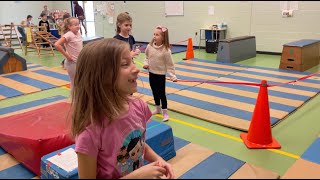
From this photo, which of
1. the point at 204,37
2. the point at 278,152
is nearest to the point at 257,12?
the point at 204,37

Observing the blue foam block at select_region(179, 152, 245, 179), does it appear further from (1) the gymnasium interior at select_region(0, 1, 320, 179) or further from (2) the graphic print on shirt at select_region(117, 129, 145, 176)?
(2) the graphic print on shirt at select_region(117, 129, 145, 176)

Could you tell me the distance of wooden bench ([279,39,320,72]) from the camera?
6.95 metres

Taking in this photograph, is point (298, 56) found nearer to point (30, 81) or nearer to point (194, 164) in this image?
point (194, 164)

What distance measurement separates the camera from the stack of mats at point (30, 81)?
19.1 ft

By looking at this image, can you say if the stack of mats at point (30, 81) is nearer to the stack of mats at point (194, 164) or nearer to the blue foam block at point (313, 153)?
the stack of mats at point (194, 164)

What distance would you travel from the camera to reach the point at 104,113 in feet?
4.56

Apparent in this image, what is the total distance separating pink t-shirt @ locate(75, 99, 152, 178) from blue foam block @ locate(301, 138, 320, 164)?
2.01 m

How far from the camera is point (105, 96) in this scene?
4.55ft

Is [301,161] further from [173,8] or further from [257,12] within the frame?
[173,8]

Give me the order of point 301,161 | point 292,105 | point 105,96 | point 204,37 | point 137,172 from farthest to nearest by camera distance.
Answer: point 204,37 → point 292,105 → point 301,161 → point 105,96 → point 137,172

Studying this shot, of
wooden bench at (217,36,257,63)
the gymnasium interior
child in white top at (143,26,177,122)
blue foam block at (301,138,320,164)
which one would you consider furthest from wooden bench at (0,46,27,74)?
blue foam block at (301,138,320,164)

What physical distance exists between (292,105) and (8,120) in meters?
4.01

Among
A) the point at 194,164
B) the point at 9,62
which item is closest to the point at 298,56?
the point at 194,164

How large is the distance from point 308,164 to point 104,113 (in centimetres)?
217
